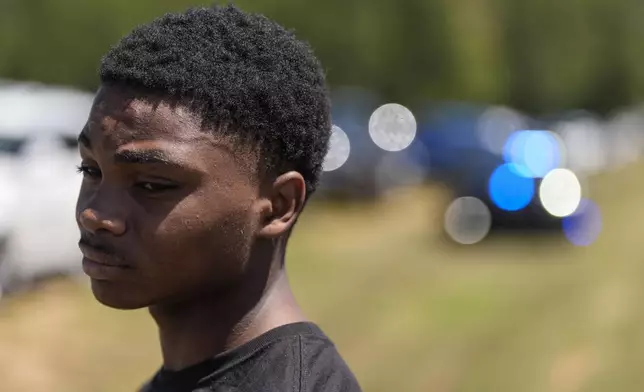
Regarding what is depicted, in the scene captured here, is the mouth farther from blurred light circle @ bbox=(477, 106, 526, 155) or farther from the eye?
blurred light circle @ bbox=(477, 106, 526, 155)

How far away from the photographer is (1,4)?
19781mm

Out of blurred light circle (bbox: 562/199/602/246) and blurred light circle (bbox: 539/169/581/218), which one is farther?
blurred light circle (bbox: 539/169/581/218)

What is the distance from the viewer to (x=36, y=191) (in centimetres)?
977

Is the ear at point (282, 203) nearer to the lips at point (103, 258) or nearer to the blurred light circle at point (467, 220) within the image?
the lips at point (103, 258)

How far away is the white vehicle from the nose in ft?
24.9

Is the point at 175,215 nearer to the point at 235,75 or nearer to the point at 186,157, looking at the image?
the point at 186,157

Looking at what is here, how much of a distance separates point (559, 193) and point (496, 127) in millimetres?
9539

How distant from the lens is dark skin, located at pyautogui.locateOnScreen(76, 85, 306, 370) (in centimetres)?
171

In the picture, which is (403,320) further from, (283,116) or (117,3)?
(117,3)

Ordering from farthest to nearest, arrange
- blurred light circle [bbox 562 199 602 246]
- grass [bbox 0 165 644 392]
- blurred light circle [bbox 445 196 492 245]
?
blurred light circle [bbox 445 196 492 245]
blurred light circle [bbox 562 199 602 246]
grass [bbox 0 165 644 392]

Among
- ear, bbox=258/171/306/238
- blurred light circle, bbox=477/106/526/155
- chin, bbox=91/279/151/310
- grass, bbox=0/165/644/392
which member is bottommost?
grass, bbox=0/165/644/392

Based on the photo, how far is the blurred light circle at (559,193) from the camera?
13039mm

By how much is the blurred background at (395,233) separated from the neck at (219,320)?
1.55 feet

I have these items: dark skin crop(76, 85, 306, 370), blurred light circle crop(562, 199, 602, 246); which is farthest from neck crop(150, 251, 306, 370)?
blurred light circle crop(562, 199, 602, 246)
